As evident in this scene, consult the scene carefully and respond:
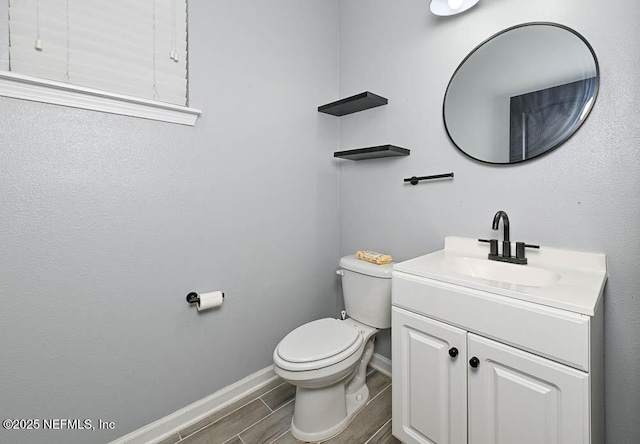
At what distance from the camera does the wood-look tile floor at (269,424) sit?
1399mm

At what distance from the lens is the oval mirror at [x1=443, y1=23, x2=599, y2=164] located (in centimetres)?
118

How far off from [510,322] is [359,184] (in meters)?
1.28

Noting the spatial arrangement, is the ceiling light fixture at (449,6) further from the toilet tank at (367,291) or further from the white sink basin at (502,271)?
the toilet tank at (367,291)

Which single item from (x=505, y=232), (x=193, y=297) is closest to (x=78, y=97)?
(x=193, y=297)

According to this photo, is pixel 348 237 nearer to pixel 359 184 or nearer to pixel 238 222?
pixel 359 184

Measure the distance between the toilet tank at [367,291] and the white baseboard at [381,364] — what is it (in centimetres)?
42

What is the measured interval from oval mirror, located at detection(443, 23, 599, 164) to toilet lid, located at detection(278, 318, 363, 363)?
1.11 meters

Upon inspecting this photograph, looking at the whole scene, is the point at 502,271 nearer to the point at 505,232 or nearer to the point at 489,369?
the point at 505,232

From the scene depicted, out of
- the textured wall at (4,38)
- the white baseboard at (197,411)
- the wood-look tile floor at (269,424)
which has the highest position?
the textured wall at (4,38)

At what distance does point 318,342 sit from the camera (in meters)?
1.43

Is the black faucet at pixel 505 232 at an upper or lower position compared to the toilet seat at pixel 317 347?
upper

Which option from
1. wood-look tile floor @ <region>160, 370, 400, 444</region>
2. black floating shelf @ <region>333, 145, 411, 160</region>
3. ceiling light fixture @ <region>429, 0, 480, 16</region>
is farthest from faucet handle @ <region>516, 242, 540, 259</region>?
ceiling light fixture @ <region>429, 0, 480, 16</region>

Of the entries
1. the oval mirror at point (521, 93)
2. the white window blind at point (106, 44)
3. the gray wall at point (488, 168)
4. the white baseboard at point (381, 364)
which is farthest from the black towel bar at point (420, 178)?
the white window blind at point (106, 44)

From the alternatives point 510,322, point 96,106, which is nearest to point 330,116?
point 96,106
